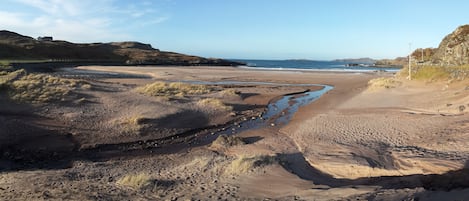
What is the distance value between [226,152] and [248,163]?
3.00 m

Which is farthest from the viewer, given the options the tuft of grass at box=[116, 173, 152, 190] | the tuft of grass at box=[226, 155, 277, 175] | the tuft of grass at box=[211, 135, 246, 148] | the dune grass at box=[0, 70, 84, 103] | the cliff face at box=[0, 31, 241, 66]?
the cliff face at box=[0, 31, 241, 66]

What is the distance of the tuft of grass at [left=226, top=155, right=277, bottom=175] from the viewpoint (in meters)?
9.97

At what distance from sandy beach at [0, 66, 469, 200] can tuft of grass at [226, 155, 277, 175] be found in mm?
30

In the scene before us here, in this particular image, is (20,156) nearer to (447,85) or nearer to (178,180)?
(178,180)

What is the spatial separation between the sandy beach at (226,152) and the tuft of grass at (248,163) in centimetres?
3

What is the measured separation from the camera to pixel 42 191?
326 inches

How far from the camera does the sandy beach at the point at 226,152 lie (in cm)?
838

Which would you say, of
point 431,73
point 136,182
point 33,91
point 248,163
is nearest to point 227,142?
point 248,163

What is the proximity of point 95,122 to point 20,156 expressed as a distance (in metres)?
4.68

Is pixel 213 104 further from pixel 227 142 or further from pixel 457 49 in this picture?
pixel 457 49

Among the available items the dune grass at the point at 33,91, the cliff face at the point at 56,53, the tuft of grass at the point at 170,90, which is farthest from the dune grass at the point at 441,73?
the cliff face at the point at 56,53

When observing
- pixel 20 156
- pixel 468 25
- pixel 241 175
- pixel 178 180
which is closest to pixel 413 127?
pixel 241 175

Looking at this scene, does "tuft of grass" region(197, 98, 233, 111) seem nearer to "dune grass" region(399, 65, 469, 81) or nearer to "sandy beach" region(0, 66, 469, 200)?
"sandy beach" region(0, 66, 469, 200)

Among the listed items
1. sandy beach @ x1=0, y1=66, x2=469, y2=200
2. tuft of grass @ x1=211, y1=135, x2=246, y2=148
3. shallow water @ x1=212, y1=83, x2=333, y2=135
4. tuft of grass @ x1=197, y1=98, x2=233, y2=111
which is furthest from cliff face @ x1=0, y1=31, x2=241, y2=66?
tuft of grass @ x1=211, y1=135, x2=246, y2=148
